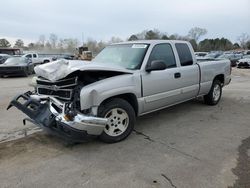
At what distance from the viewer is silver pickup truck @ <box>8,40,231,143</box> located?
3797 millimetres

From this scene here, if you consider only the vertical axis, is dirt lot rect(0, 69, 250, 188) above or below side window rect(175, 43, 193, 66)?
below

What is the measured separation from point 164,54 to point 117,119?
6.19 ft

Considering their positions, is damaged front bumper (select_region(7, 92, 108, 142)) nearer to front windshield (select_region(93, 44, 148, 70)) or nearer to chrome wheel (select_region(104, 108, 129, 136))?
chrome wheel (select_region(104, 108, 129, 136))

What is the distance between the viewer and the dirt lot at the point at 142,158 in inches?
123

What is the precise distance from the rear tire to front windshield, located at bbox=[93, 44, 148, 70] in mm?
2868

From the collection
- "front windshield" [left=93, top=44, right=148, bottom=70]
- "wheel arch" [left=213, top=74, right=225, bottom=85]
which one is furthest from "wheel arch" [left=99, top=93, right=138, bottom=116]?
"wheel arch" [left=213, top=74, right=225, bottom=85]

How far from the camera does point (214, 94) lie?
7.05 meters

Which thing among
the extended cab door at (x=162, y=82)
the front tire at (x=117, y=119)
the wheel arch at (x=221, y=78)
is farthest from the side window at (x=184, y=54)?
the front tire at (x=117, y=119)

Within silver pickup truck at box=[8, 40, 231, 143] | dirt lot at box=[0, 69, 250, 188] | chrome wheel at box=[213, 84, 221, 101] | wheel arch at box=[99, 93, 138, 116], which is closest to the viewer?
dirt lot at box=[0, 69, 250, 188]

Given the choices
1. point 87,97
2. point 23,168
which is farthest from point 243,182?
point 23,168

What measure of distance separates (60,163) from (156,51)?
2868 millimetres

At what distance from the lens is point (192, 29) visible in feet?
297

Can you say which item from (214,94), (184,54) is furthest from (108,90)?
(214,94)

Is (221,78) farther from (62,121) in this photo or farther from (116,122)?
(62,121)
